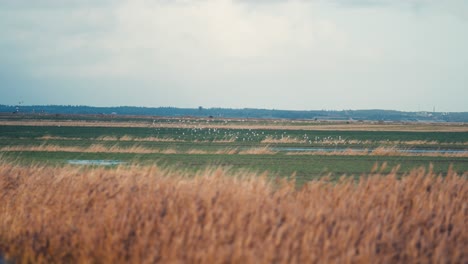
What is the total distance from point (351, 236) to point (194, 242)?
10.7 ft

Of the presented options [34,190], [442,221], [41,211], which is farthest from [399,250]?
[34,190]

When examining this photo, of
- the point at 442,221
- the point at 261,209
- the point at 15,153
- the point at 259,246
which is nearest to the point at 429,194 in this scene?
the point at 442,221

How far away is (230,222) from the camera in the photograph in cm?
1427

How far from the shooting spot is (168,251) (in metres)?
13.1

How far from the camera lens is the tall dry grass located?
43.3ft

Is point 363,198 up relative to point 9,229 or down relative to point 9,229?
up

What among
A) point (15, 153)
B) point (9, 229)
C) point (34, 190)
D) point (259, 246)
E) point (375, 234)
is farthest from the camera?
point (15, 153)

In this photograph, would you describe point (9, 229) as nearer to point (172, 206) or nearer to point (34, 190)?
point (34, 190)

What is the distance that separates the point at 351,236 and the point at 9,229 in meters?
8.52

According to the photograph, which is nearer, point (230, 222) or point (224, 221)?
point (224, 221)

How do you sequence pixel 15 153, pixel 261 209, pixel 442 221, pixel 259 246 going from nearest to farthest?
pixel 259 246 → pixel 261 209 → pixel 442 221 → pixel 15 153

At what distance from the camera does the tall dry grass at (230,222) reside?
43.3 ft

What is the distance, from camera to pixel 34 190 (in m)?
19.2

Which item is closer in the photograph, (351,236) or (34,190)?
(351,236)
